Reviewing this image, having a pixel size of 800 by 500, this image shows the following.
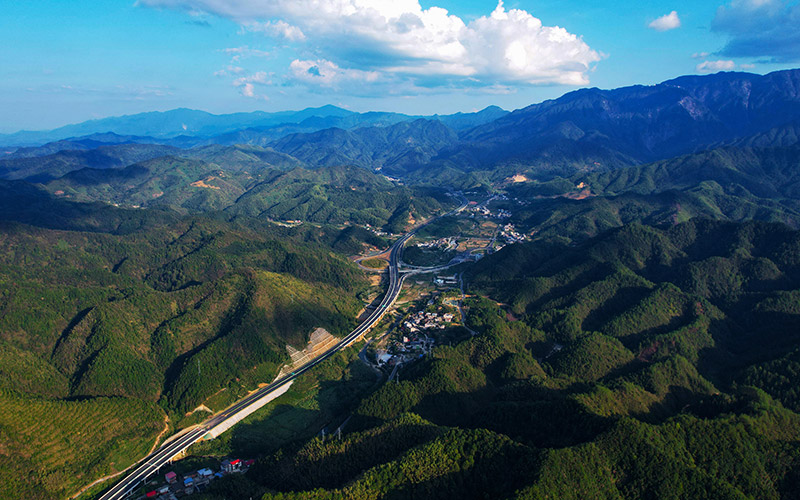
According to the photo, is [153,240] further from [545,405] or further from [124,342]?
[545,405]

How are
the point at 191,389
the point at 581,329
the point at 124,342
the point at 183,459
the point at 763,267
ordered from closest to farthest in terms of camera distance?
the point at 183,459
the point at 191,389
the point at 124,342
the point at 581,329
the point at 763,267

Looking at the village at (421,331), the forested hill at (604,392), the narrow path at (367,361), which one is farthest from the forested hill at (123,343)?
the forested hill at (604,392)

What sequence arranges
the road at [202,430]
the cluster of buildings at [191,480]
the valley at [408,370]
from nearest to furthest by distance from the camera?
1. the valley at [408,370]
2. the cluster of buildings at [191,480]
3. the road at [202,430]

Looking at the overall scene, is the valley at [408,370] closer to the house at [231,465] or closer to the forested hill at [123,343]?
the forested hill at [123,343]

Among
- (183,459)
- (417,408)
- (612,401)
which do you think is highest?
(612,401)

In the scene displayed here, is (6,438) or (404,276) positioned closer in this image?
(6,438)

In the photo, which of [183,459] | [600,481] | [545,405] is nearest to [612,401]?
[545,405]

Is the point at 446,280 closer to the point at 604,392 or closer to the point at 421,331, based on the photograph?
the point at 421,331

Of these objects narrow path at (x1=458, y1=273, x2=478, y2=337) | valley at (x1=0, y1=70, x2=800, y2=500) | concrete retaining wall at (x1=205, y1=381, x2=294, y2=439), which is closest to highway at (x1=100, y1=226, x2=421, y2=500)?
valley at (x1=0, y1=70, x2=800, y2=500)
